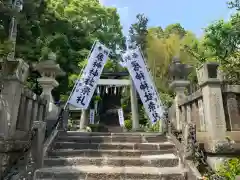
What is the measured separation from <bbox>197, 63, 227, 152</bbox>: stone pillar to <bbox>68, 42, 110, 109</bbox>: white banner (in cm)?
494

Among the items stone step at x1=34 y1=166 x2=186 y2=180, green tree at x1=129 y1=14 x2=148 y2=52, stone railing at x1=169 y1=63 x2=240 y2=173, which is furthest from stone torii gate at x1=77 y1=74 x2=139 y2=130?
green tree at x1=129 y1=14 x2=148 y2=52

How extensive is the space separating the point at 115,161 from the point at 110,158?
0.17m

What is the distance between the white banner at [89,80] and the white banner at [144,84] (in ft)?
4.24

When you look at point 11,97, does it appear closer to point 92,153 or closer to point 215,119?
point 92,153

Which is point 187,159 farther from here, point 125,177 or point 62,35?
point 62,35

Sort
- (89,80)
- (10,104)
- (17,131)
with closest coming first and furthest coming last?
(10,104) → (17,131) → (89,80)

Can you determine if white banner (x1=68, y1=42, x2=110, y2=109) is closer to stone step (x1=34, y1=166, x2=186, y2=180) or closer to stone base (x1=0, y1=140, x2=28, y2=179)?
stone base (x1=0, y1=140, x2=28, y2=179)

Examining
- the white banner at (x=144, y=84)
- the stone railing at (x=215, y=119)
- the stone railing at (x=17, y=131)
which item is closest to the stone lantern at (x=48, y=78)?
the stone railing at (x=17, y=131)

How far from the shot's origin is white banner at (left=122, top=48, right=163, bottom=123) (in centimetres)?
950

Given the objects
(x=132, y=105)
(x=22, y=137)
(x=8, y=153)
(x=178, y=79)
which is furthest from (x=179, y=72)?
(x=8, y=153)

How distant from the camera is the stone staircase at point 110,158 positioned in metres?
5.30

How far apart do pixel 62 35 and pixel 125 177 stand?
48.5ft

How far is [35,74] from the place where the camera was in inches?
656

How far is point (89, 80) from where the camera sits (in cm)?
984
